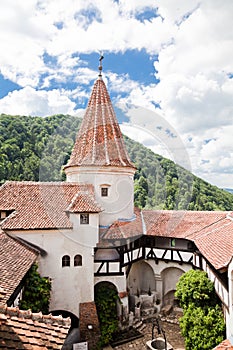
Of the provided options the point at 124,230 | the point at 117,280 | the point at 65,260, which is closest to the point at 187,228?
the point at 124,230

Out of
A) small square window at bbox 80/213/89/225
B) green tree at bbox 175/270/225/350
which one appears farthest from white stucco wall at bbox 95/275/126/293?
green tree at bbox 175/270/225/350

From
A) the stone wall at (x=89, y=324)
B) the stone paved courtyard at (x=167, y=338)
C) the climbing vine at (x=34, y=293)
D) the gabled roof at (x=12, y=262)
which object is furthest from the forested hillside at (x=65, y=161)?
the stone paved courtyard at (x=167, y=338)

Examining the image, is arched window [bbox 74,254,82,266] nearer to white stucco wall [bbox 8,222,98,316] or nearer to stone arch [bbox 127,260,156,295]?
white stucco wall [bbox 8,222,98,316]

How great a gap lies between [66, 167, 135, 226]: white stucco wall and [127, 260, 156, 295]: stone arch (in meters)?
4.07

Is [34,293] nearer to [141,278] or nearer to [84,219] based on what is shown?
[84,219]

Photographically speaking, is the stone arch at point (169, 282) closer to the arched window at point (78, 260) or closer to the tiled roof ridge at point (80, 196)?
the arched window at point (78, 260)

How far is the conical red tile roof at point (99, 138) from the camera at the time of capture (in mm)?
18297

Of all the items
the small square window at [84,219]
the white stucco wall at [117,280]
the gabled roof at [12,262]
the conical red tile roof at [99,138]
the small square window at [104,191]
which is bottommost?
the white stucco wall at [117,280]

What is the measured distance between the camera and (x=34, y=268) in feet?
43.7

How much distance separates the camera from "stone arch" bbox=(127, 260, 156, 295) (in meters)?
20.4

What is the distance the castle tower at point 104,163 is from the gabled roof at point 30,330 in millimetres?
12804

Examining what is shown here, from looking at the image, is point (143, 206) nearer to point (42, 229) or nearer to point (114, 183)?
point (114, 183)

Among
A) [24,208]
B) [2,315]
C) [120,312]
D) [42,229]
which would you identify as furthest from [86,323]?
[2,315]

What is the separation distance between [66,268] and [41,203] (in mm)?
3786
